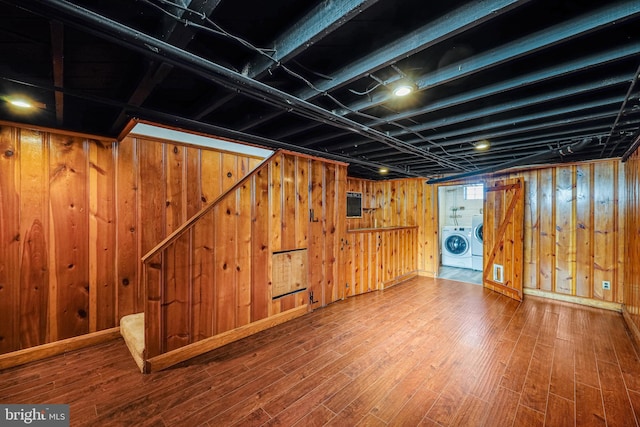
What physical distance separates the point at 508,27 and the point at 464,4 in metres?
0.40

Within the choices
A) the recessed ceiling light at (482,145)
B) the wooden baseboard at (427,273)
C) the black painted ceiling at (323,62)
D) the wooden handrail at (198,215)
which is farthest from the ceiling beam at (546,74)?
the wooden baseboard at (427,273)

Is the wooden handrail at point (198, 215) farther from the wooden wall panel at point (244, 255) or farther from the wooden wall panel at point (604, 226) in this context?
the wooden wall panel at point (604, 226)

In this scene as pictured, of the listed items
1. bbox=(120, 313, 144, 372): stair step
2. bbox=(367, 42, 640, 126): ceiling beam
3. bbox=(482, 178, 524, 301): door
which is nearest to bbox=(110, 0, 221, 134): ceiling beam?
bbox=(367, 42, 640, 126): ceiling beam

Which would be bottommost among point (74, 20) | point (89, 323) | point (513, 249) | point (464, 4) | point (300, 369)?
point (300, 369)

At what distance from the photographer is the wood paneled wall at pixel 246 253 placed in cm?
222

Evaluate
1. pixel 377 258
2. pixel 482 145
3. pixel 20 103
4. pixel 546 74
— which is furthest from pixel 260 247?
pixel 482 145

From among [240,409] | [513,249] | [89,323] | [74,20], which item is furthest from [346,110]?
[513,249]

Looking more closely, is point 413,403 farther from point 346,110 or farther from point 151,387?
point 346,110

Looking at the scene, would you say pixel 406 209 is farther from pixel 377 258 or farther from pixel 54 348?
pixel 54 348

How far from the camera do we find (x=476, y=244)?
19.5 ft

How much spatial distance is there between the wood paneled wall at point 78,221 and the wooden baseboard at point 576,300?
5606mm

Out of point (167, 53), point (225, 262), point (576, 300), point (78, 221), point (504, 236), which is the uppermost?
point (167, 53)

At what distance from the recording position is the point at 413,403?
1.75m

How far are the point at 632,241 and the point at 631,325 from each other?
979 mm
